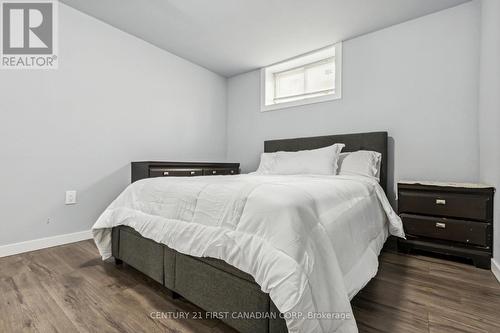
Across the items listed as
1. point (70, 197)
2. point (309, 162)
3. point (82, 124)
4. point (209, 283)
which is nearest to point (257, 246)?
point (209, 283)

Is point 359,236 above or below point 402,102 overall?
below

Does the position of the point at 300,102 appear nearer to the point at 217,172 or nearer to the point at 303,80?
the point at 303,80

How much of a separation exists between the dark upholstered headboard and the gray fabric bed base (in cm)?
218

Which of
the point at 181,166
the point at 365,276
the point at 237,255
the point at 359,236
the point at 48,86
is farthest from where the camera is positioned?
the point at 181,166

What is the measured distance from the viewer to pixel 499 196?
67.3 inches

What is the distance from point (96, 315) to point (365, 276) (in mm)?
1457

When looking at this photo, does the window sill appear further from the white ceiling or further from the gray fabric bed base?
the gray fabric bed base

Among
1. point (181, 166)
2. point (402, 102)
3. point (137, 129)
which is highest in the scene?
point (402, 102)

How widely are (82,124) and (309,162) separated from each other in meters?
2.51

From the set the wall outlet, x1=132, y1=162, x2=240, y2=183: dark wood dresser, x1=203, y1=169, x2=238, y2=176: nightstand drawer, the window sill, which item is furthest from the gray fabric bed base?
the window sill

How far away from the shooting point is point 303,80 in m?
3.57

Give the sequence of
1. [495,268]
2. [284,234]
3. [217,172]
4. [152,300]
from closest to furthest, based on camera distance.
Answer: [284,234], [152,300], [495,268], [217,172]

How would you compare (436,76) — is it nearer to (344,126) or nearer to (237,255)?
(344,126)

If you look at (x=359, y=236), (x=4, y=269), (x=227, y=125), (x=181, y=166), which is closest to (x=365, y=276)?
(x=359, y=236)
